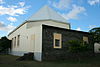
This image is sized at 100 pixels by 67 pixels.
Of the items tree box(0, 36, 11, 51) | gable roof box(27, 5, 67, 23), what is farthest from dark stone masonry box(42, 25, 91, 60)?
tree box(0, 36, 11, 51)

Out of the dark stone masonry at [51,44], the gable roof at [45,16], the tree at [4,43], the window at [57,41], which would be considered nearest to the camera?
the dark stone masonry at [51,44]

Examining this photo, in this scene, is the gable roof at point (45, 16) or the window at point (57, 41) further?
the gable roof at point (45, 16)

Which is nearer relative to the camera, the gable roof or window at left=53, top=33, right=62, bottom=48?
window at left=53, top=33, right=62, bottom=48

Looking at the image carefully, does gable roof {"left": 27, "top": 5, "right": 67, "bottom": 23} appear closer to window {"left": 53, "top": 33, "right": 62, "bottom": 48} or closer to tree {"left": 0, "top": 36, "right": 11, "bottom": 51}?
window {"left": 53, "top": 33, "right": 62, "bottom": 48}

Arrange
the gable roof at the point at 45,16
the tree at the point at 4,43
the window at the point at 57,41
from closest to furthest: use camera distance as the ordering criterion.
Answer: the window at the point at 57,41
the gable roof at the point at 45,16
the tree at the point at 4,43

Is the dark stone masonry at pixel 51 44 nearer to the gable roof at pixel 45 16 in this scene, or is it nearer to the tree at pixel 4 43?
the gable roof at pixel 45 16

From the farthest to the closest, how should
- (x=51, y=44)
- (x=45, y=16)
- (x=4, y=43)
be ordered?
(x=4, y=43) < (x=45, y=16) < (x=51, y=44)

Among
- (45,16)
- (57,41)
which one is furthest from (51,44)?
(45,16)

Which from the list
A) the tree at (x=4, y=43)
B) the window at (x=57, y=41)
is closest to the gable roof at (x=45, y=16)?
the window at (x=57, y=41)

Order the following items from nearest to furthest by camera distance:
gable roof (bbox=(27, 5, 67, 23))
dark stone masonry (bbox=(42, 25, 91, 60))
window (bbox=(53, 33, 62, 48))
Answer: dark stone masonry (bbox=(42, 25, 91, 60)) → window (bbox=(53, 33, 62, 48)) → gable roof (bbox=(27, 5, 67, 23))

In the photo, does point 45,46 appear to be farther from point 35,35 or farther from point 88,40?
point 88,40

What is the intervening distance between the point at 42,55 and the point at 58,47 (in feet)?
8.02

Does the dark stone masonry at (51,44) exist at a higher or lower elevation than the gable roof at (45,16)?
lower

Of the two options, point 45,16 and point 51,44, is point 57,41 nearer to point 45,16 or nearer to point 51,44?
point 51,44
